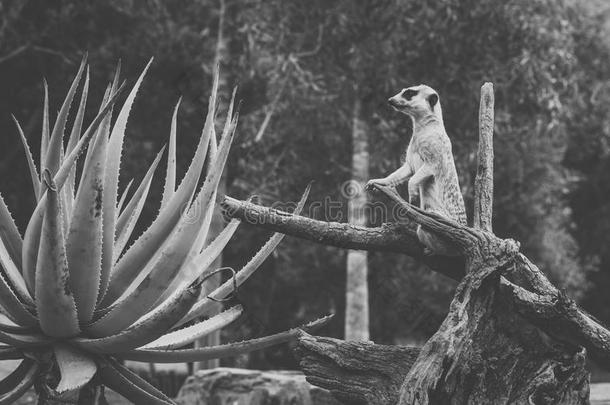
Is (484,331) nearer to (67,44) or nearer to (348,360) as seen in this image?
(348,360)

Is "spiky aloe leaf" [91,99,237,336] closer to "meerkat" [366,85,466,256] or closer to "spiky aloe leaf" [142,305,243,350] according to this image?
"spiky aloe leaf" [142,305,243,350]

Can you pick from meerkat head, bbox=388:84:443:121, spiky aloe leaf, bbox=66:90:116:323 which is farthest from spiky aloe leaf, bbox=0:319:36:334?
meerkat head, bbox=388:84:443:121

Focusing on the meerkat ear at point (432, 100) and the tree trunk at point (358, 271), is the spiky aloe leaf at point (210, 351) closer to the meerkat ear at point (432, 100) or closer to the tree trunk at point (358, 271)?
the meerkat ear at point (432, 100)

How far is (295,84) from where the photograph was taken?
1138 cm

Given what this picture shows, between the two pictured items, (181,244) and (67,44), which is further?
(67,44)

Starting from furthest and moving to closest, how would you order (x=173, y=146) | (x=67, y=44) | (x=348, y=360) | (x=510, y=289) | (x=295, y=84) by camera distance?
(x=67, y=44)
(x=295, y=84)
(x=173, y=146)
(x=348, y=360)
(x=510, y=289)

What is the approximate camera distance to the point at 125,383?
366cm

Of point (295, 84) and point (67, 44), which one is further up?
point (67, 44)

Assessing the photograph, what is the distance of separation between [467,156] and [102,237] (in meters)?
8.68

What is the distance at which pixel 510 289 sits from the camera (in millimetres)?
3812

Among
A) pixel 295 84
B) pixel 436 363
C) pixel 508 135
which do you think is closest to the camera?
pixel 436 363

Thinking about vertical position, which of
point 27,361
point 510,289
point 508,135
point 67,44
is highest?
point 67,44

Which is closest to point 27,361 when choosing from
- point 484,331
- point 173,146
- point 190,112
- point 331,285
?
point 173,146

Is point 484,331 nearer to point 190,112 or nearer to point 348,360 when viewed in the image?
point 348,360
